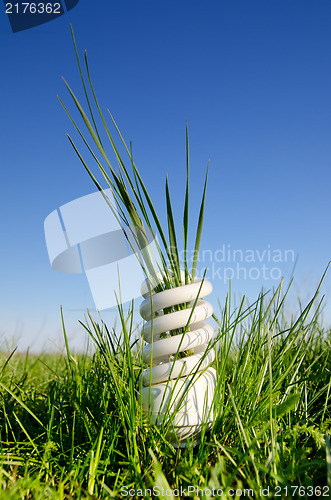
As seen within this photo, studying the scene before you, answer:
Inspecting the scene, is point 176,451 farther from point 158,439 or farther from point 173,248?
point 173,248

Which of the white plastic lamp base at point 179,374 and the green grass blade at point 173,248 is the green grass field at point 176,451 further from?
the green grass blade at point 173,248

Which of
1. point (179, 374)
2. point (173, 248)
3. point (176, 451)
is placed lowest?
point (176, 451)

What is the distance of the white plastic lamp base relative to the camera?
111 cm

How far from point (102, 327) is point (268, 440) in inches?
25.6

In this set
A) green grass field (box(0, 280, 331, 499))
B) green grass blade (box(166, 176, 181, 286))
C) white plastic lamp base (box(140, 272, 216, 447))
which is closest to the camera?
green grass field (box(0, 280, 331, 499))

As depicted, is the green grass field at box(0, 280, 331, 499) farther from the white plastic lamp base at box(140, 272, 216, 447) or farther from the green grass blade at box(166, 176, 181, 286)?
the green grass blade at box(166, 176, 181, 286)

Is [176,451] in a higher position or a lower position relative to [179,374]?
lower

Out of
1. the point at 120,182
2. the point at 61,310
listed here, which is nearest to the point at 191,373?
the point at 61,310

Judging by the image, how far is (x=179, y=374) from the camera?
3.61 feet

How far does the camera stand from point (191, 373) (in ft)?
3.76

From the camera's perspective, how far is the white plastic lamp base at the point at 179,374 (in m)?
1.11

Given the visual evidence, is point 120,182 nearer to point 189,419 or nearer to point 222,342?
point 222,342

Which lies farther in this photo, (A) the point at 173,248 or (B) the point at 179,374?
(A) the point at 173,248

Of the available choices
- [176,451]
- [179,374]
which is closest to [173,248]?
[179,374]
